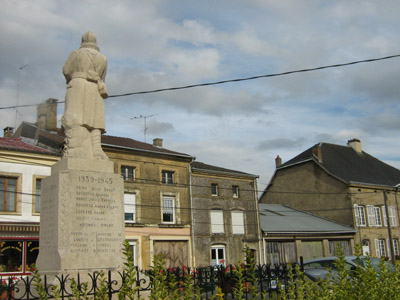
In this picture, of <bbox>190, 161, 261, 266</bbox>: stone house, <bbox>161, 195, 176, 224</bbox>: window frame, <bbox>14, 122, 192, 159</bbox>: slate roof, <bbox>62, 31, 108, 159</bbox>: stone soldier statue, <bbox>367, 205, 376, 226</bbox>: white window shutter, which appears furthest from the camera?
<bbox>367, 205, 376, 226</bbox>: white window shutter

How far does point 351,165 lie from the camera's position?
41.0 m

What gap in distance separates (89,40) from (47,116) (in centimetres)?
2109

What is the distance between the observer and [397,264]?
5.62 meters

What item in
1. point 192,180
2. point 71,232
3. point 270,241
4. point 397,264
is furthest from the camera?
point 270,241

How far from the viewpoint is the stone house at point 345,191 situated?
121 ft

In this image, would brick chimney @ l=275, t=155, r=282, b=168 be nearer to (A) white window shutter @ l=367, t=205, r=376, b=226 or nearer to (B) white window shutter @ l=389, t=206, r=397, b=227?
(A) white window shutter @ l=367, t=205, r=376, b=226

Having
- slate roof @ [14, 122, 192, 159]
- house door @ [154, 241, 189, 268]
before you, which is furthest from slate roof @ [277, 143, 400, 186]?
house door @ [154, 241, 189, 268]

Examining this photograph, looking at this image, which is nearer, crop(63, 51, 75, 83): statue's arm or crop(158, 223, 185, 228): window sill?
crop(63, 51, 75, 83): statue's arm

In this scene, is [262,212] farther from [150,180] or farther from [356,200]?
[150,180]

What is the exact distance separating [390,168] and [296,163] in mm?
10890

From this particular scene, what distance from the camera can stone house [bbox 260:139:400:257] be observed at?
36875 millimetres

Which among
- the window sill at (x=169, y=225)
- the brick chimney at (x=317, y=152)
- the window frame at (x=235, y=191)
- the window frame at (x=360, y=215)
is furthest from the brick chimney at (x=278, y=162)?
the window sill at (x=169, y=225)

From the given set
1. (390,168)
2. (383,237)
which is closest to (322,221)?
(383,237)

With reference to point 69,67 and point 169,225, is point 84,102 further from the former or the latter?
point 169,225
